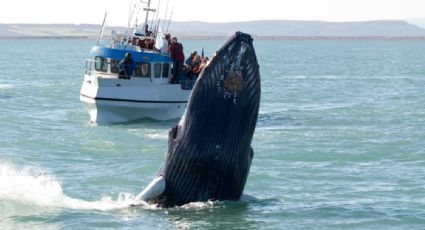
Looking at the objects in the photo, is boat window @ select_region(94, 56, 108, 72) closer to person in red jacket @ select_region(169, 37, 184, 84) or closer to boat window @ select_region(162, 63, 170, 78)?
boat window @ select_region(162, 63, 170, 78)

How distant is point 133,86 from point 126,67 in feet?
2.45

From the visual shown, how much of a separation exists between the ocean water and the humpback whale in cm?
70

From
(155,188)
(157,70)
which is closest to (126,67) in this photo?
(157,70)

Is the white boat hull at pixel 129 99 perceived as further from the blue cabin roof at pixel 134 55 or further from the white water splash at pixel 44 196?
the white water splash at pixel 44 196

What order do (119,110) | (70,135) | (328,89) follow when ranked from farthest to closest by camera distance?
(328,89)
(119,110)
(70,135)

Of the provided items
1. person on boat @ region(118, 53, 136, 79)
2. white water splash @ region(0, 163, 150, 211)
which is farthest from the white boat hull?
white water splash @ region(0, 163, 150, 211)

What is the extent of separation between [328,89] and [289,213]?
4210 centimetres

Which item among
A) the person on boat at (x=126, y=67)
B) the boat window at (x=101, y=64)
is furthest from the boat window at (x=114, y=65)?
the person on boat at (x=126, y=67)

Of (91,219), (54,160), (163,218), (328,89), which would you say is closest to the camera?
(163,218)

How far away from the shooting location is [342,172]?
2688cm

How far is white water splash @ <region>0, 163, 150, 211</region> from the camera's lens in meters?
20.5

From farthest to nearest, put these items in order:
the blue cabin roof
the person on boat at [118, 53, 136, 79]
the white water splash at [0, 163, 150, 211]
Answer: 1. the blue cabin roof
2. the person on boat at [118, 53, 136, 79]
3. the white water splash at [0, 163, 150, 211]

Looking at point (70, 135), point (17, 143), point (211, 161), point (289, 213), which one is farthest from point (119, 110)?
point (211, 161)

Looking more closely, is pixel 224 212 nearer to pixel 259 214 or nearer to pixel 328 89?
pixel 259 214
